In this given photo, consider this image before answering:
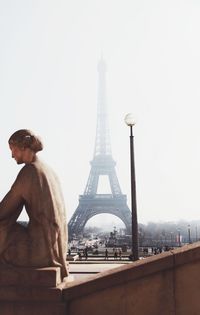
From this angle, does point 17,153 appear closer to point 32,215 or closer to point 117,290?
point 32,215

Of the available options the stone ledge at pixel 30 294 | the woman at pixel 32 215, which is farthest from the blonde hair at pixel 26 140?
the stone ledge at pixel 30 294

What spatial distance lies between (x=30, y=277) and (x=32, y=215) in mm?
669

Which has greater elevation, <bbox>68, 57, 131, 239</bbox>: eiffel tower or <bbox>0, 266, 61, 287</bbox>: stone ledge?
<bbox>68, 57, 131, 239</bbox>: eiffel tower

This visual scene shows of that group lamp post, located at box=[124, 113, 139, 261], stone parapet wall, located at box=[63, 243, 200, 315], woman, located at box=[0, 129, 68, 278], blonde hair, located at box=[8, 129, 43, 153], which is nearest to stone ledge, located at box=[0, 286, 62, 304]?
stone parapet wall, located at box=[63, 243, 200, 315]

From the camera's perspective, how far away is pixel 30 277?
422 cm

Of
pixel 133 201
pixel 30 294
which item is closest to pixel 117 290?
pixel 30 294

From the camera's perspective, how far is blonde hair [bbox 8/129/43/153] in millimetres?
4758

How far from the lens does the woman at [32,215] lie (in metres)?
4.34

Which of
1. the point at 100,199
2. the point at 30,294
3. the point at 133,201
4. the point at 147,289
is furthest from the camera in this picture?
the point at 100,199

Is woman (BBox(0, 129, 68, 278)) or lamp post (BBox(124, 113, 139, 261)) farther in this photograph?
lamp post (BBox(124, 113, 139, 261))

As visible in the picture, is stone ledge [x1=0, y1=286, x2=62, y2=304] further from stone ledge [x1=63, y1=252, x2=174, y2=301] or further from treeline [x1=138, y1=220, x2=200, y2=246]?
treeline [x1=138, y1=220, x2=200, y2=246]

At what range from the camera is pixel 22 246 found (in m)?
4.34

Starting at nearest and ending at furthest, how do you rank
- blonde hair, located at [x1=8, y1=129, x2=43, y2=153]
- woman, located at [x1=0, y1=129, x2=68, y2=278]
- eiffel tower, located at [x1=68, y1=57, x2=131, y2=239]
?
woman, located at [x1=0, y1=129, x2=68, y2=278] → blonde hair, located at [x1=8, y1=129, x2=43, y2=153] → eiffel tower, located at [x1=68, y1=57, x2=131, y2=239]

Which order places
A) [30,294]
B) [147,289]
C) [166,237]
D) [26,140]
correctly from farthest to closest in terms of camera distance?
[166,237] < [26,140] < [30,294] < [147,289]
